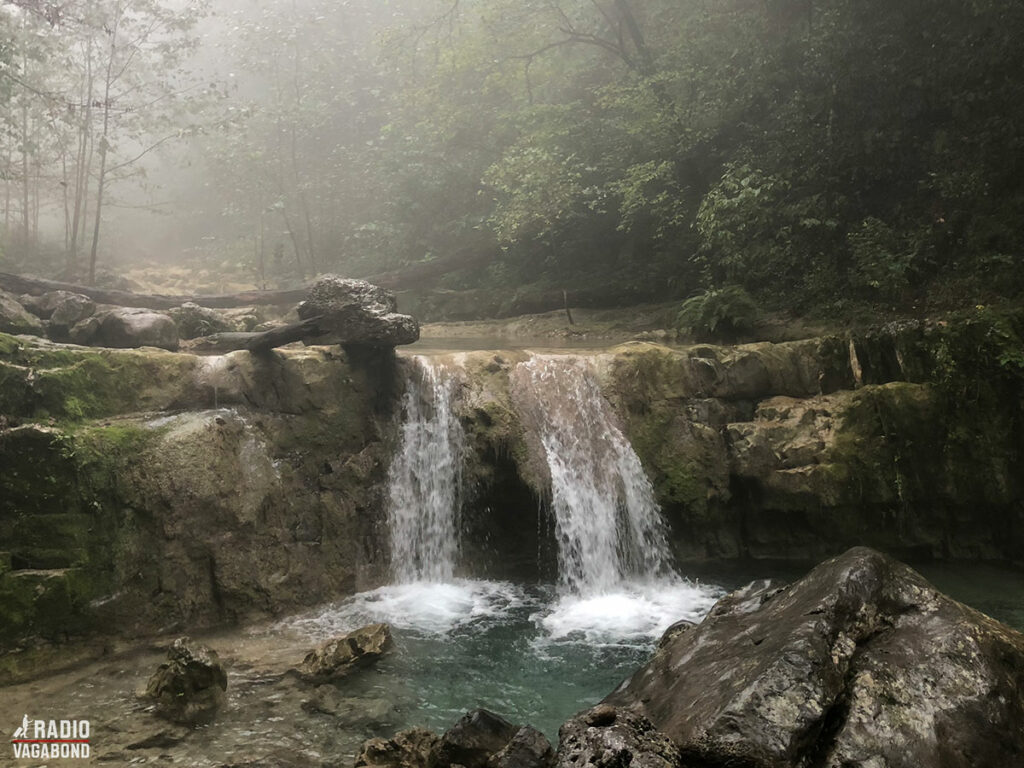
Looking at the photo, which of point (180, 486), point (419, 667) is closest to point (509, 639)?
point (419, 667)

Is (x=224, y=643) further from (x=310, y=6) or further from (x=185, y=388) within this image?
(x=310, y=6)

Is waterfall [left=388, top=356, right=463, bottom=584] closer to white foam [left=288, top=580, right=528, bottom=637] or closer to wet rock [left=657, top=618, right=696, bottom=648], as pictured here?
white foam [left=288, top=580, right=528, bottom=637]

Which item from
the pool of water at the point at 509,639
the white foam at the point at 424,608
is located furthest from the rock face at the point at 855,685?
the white foam at the point at 424,608

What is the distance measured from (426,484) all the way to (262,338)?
10.1 feet

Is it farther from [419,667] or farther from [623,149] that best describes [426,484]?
[623,149]

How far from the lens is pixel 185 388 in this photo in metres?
8.44

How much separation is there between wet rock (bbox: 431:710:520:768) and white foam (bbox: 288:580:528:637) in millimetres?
3021

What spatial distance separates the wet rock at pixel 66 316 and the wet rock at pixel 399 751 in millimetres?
8567

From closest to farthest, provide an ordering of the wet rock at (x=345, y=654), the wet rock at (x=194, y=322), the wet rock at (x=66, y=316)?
the wet rock at (x=345, y=654)
the wet rock at (x=66, y=316)
the wet rock at (x=194, y=322)

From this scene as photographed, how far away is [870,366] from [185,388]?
30.8 ft

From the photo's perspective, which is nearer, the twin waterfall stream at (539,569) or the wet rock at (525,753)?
the wet rock at (525,753)

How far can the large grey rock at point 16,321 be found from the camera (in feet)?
31.7

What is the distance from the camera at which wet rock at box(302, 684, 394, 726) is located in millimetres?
5574

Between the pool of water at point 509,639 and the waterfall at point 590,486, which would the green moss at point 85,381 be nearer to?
the pool of water at point 509,639
